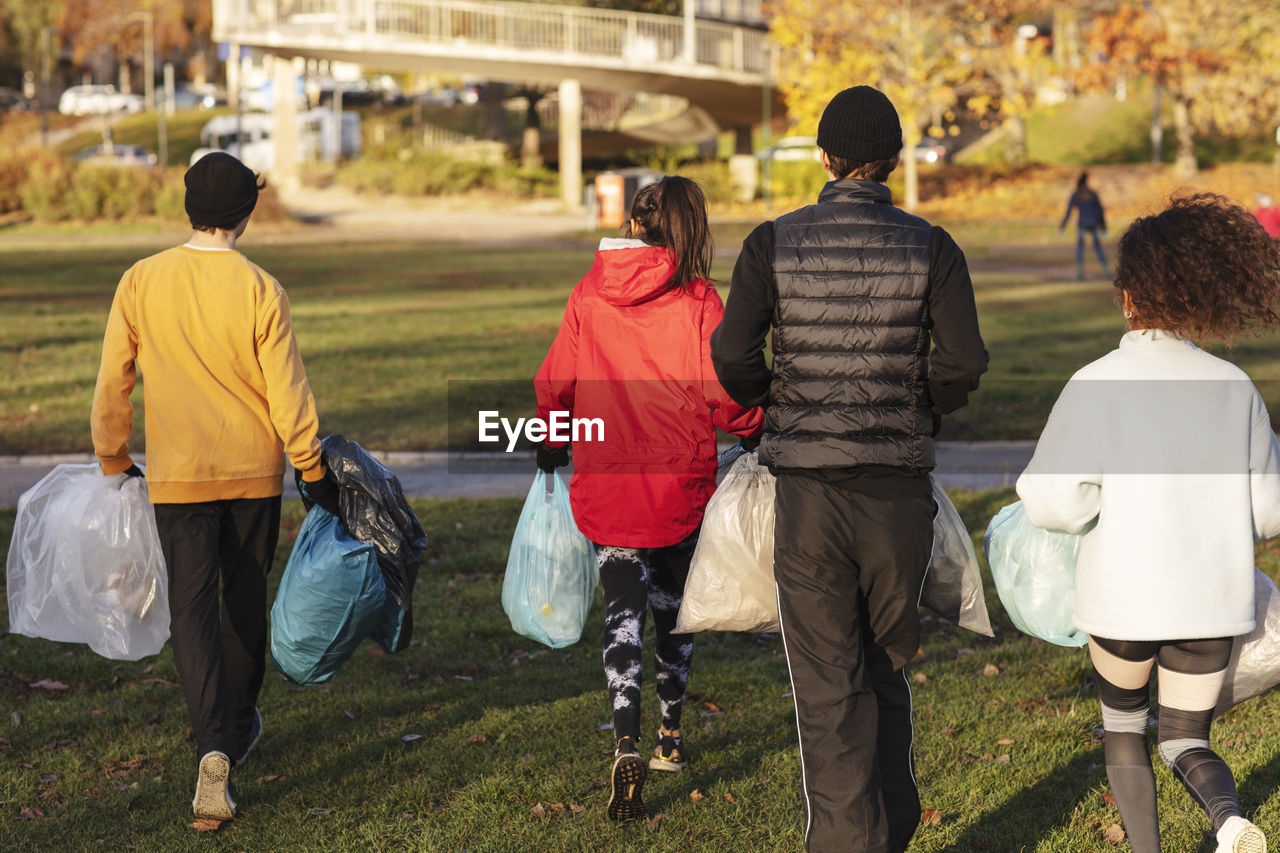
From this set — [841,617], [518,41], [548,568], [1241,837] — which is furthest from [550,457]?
[518,41]

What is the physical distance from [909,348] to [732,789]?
181 centimetres

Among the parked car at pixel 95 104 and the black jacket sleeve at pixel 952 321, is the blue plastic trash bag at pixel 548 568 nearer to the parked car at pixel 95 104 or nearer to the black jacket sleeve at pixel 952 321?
the black jacket sleeve at pixel 952 321

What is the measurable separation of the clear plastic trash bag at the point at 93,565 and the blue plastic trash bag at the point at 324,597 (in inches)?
15.5

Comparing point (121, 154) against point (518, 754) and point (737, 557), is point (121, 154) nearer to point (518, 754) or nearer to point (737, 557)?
point (518, 754)

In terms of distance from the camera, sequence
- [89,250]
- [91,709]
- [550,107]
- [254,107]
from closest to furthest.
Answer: [91,709], [89,250], [550,107], [254,107]

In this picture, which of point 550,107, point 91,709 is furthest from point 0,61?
point 91,709

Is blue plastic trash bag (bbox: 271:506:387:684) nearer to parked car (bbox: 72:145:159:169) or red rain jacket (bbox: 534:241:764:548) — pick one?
red rain jacket (bbox: 534:241:764:548)

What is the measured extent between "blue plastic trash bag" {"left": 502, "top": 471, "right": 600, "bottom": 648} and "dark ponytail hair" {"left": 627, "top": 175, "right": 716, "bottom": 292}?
34.6 inches

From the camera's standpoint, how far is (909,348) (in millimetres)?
3129

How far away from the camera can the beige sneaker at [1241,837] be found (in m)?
2.99

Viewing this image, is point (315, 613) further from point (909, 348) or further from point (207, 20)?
point (207, 20)

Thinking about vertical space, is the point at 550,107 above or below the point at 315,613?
above

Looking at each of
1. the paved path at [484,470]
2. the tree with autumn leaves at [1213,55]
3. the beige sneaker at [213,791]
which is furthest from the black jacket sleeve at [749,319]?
the tree with autumn leaves at [1213,55]

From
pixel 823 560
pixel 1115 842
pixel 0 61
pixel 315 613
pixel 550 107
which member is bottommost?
pixel 1115 842
